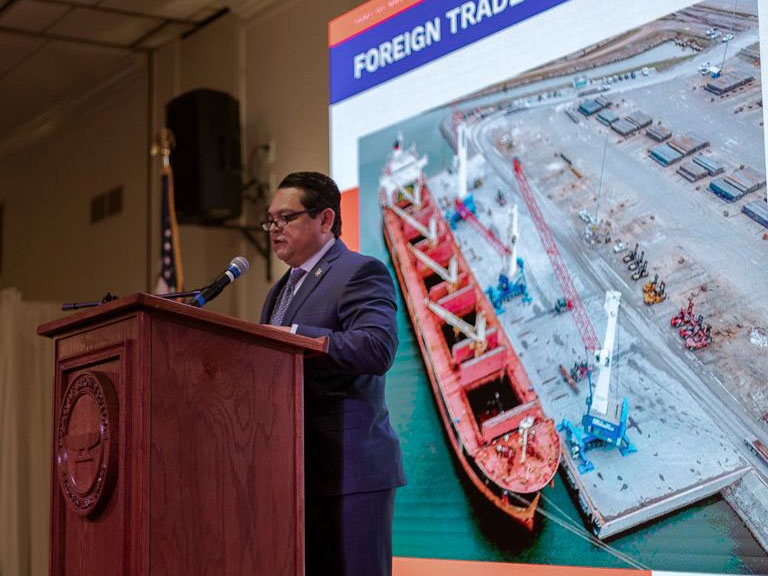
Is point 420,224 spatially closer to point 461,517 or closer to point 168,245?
point 461,517

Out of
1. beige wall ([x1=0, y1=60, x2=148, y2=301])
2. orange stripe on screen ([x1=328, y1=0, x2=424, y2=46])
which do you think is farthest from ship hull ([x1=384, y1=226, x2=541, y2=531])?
beige wall ([x1=0, y1=60, x2=148, y2=301])

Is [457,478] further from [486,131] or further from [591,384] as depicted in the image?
[486,131]

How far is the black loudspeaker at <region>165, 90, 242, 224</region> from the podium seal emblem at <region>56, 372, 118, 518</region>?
3129mm

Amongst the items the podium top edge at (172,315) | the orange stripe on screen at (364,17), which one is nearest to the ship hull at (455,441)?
the orange stripe on screen at (364,17)

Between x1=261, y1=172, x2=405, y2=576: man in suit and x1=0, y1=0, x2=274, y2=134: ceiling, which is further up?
x1=0, y1=0, x2=274, y2=134: ceiling

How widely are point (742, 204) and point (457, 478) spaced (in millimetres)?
1437

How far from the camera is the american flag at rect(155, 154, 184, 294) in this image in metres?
5.02

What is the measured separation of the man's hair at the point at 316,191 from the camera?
87.4 inches

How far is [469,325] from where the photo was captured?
132 inches

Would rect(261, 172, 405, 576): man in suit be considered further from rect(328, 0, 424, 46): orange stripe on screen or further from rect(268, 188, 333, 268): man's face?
rect(328, 0, 424, 46): orange stripe on screen

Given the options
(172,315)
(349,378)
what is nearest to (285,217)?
(349,378)

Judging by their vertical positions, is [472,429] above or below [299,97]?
below

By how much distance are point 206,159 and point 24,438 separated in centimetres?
201

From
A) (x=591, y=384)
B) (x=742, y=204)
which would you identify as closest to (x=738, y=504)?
(x=591, y=384)
